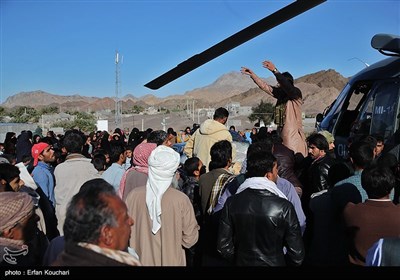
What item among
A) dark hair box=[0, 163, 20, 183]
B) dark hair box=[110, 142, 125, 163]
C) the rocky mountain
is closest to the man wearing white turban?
dark hair box=[0, 163, 20, 183]

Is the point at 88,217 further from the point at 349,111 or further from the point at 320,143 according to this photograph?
the point at 349,111

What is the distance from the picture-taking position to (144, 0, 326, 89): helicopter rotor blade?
15.8ft

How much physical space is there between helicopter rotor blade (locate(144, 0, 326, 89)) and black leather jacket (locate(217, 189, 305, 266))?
218 centimetres

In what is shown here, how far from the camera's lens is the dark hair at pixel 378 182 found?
130 inches

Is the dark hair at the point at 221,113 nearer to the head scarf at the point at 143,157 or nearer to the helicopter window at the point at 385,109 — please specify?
the head scarf at the point at 143,157

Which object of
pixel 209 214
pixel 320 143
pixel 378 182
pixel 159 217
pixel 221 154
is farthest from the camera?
pixel 320 143

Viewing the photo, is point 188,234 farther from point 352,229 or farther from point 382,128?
point 382,128

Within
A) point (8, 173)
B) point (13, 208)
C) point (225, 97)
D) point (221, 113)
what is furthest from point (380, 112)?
point (225, 97)

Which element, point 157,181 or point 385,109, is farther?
point 385,109

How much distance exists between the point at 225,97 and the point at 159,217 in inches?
5184

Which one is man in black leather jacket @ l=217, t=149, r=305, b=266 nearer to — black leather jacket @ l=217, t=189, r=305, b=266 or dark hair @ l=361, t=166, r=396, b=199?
black leather jacket @ l=217, t=189, r=305, b=266

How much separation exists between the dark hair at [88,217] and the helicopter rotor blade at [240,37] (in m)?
3.31

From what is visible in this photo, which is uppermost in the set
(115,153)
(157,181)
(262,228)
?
(115,153)

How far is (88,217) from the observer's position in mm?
2070
